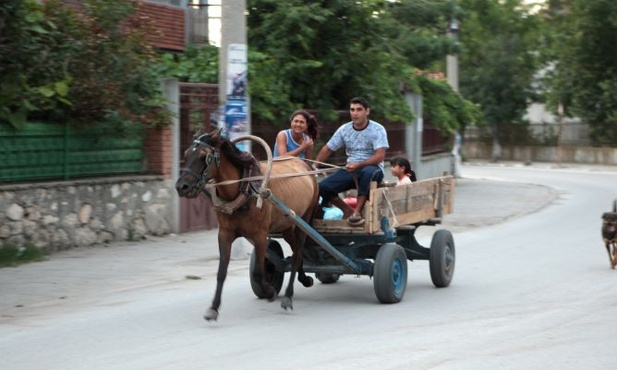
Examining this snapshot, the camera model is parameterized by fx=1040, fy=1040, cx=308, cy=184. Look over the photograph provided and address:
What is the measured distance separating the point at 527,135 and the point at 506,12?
7326 mm

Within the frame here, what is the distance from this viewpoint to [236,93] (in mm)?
14516

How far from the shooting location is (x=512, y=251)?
54.4 feet

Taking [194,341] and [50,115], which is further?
[50,115]

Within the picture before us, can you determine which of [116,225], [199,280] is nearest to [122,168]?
[116,225]

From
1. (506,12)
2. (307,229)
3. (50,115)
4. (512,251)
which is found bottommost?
(512,251)

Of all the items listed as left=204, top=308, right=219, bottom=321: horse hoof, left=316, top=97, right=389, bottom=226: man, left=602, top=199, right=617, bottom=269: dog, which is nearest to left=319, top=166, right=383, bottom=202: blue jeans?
left=316, top=97, right=389, bottom=226: man

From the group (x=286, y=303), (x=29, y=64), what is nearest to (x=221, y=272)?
(x=286, y=303)

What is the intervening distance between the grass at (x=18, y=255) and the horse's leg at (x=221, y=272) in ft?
16.2

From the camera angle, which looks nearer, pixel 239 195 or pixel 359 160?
pixel 239 195

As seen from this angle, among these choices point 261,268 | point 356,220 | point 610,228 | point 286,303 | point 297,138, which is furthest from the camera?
point 610,228

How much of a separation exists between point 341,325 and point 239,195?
1.53 m

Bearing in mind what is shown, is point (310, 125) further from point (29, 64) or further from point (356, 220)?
point (29, 64)

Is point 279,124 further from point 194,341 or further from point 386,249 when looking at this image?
point 194,341

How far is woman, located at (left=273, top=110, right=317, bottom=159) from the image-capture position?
37.5 feet
